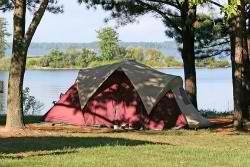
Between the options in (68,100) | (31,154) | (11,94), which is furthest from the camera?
(68,100)

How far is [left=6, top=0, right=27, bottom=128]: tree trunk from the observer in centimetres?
1377

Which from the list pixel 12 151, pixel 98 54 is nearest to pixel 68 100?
pixel 12 151

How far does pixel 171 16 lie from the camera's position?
20.5 metres

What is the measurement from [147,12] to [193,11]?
1.93 metres

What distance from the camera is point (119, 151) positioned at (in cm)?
974

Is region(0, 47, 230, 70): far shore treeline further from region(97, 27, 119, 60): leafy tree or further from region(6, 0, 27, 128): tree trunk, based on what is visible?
region(6, 0, 27, 128): tree trunk

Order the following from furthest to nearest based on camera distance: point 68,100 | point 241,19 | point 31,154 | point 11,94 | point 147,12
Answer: point 147,12
point 68,100
point 241,19
point 11,94
point 31,154

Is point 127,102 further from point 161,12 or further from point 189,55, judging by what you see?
point 161,12

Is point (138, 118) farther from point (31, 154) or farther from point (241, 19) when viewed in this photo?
point (31, 154)

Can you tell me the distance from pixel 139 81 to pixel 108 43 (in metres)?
72.1

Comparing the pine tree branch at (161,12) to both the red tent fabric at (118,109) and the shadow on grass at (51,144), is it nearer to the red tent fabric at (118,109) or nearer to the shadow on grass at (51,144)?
the red tent fabric at (118,109)

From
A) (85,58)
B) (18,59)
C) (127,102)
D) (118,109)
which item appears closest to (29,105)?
(118,109)

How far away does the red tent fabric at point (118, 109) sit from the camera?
1611cm

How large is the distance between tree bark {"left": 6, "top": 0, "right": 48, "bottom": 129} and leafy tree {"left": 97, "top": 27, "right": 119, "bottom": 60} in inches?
2754
